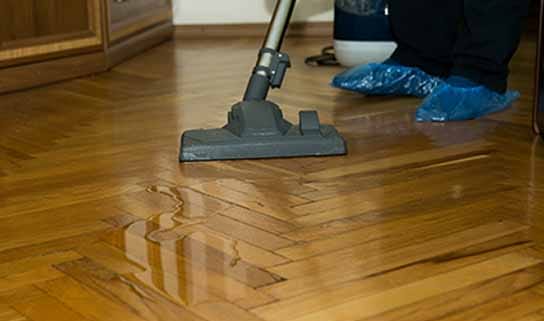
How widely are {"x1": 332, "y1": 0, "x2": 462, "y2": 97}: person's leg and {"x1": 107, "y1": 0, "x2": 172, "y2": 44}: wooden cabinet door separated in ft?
2.36

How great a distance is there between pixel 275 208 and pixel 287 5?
0.42 metres

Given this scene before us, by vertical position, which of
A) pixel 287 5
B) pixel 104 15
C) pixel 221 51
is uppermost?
pixel 287 5

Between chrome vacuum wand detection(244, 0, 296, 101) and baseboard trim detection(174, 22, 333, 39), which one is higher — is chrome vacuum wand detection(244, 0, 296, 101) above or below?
above

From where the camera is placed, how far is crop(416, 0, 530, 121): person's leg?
1.51m

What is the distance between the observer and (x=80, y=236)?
0.97m

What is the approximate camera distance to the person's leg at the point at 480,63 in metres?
1.51

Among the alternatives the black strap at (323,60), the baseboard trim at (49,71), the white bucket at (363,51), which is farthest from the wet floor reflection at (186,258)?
the black strap at (323,60)

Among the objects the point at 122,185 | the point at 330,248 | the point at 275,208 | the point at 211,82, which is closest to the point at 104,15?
the point at 211,82

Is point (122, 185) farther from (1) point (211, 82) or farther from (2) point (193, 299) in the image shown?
(1) point (211, 82)

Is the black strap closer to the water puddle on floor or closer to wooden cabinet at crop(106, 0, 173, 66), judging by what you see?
wooden cabinet at crop(106, 0, 173, 66)

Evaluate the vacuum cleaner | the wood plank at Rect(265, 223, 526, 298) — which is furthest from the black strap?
the wood plank at Rect(265, 223, 526, 298)

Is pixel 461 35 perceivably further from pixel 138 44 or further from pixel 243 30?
pixel 243 30

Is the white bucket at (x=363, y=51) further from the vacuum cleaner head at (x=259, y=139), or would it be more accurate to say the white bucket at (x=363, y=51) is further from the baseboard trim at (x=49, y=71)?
the vacuum cleaner head at (x=259, y=139)

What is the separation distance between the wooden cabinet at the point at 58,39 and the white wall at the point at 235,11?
1.70 ft
